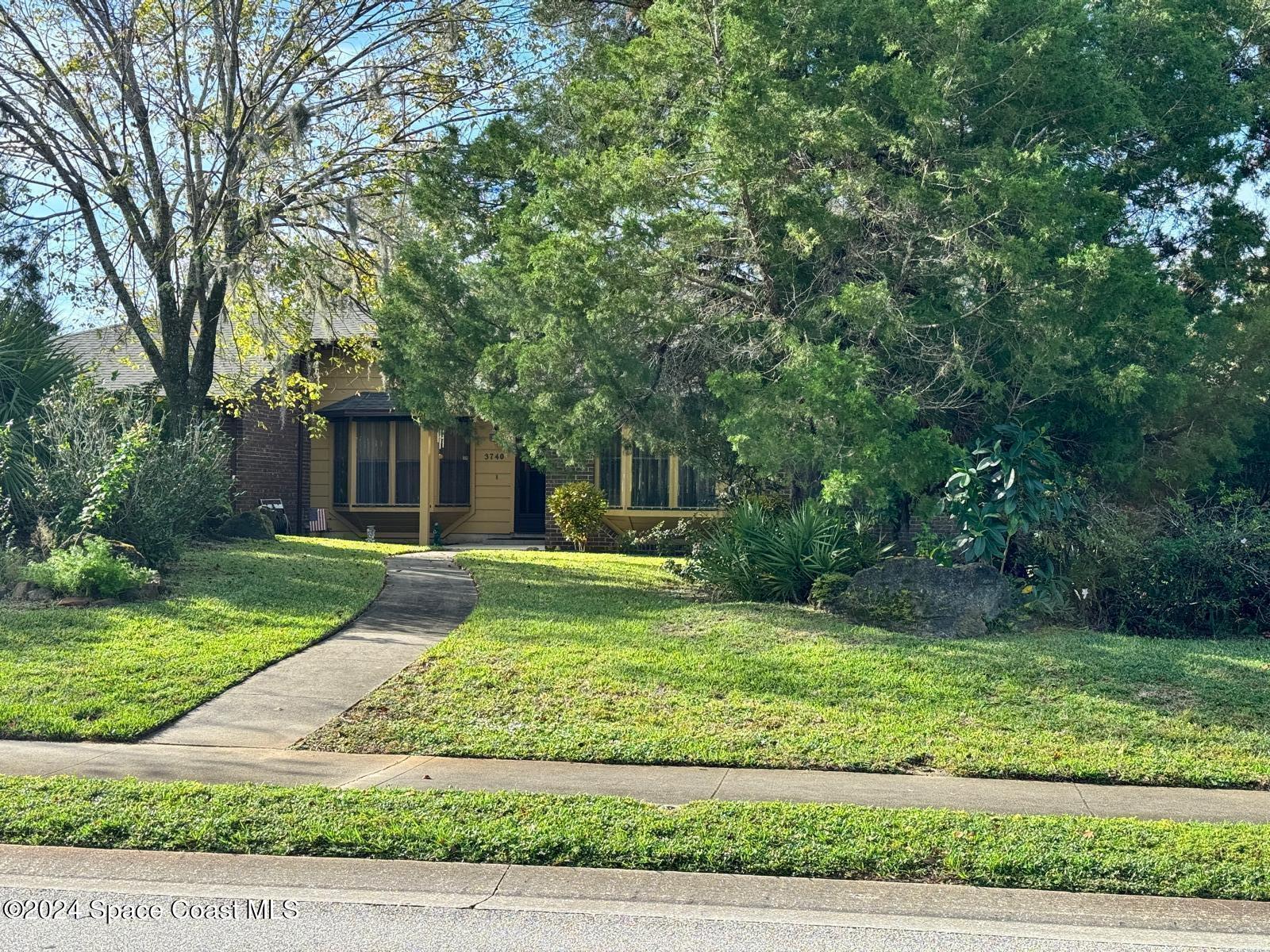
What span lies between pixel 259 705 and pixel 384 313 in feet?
21.4

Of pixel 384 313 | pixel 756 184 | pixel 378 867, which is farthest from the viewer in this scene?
pixel 384 313

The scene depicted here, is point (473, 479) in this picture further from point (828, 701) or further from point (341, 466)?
point (828, 701)

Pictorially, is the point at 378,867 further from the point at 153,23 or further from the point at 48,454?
the point at 153,23

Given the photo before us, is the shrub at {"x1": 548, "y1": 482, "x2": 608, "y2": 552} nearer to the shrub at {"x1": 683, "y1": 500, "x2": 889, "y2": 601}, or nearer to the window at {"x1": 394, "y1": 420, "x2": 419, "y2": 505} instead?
the window at {"x1": 394, "y1": 420, "x2": 419, "y2": 505}

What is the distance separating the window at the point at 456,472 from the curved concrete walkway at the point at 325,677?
1037 centimetres

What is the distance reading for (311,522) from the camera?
Answer: 24.5 meters

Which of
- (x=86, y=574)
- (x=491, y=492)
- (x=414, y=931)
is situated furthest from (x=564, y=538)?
(x=414, y=931)

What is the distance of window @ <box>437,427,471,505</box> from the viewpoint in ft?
82.0

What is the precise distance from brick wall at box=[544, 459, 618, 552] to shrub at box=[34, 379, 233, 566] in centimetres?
710

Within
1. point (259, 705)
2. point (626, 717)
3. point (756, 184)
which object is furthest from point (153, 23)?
point (626, 717)

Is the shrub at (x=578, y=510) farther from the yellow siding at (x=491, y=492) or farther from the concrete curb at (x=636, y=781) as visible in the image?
the concrete curb at (x=636, y=781)

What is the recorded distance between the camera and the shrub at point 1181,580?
11.7m

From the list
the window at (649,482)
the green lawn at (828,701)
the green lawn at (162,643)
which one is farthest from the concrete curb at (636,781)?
the window at (649,482)

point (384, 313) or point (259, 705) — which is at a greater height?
point (384, 313)
